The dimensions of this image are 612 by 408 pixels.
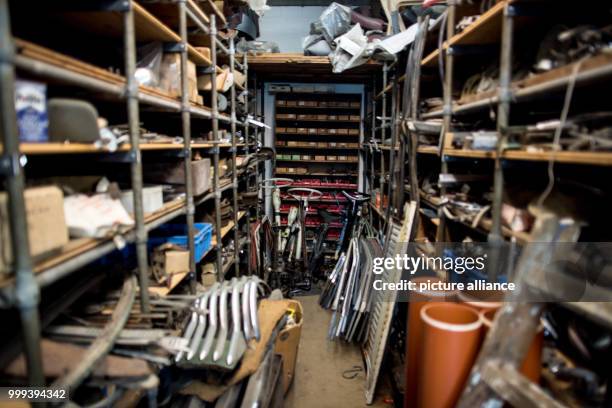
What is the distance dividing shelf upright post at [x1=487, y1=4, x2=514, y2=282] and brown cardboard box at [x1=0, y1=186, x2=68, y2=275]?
1686mm

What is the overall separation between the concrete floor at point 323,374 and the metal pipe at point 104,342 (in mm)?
1521

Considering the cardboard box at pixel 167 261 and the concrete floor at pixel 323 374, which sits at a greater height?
the cardboard box at pixel 167 261

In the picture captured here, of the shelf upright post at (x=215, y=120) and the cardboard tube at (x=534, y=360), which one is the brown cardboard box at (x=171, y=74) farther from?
the cardboard tube at (x=534, y=360)

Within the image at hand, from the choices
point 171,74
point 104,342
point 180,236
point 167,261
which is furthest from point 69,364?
point 171,74

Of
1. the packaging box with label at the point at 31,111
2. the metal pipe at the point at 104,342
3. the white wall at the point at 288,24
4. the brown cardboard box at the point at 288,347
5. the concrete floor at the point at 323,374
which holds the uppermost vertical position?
the white wall at the point at 288,24

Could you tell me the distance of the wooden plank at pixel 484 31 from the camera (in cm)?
169

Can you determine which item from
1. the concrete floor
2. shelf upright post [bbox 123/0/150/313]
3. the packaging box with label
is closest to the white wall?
the concrete floor

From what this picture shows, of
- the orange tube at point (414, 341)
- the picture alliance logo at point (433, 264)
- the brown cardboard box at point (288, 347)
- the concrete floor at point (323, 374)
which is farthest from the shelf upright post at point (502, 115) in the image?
the concrete floor at point (323, 374)

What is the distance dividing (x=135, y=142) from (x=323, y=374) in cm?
233

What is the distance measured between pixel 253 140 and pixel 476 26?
373cm

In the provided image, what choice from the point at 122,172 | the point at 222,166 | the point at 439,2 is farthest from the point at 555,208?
the point at 222,166

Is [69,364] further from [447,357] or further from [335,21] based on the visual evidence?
[335,21]

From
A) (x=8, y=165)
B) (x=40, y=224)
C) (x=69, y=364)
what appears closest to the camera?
(x=8, y=165)

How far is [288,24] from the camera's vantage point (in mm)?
5988
